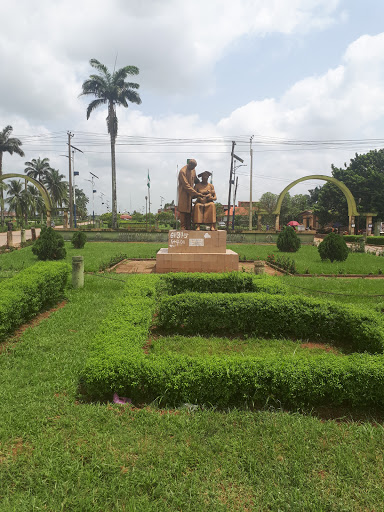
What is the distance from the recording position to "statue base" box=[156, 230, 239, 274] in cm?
932

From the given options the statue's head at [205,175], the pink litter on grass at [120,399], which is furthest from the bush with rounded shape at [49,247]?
the pink litter on grass at [120,399]

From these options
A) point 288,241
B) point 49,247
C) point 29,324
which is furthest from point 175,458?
point 288,241

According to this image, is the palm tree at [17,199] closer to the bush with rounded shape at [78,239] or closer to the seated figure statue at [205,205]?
the bush with rounded shape at [78,239]

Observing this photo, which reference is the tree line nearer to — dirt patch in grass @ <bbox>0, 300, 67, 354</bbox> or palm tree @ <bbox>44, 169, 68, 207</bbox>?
palm tree @ <bbox>44, 169, 68, 207</bbox>

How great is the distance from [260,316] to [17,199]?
4267cm

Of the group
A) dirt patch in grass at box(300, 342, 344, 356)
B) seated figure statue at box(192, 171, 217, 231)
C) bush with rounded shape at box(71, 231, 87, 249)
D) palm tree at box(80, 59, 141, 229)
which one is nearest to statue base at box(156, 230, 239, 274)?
seated figure statue at box(192, 171, 217, 231)

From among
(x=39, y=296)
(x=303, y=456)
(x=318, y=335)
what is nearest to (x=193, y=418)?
(x=303, y=456)

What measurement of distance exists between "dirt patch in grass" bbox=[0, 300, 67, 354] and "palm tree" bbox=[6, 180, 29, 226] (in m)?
38.7

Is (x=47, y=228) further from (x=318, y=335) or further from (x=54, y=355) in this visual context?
(x=318, y=335)

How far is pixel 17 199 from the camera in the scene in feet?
129

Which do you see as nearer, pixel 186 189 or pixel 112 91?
pixel 186 189

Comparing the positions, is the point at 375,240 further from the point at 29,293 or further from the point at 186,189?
the point at 29,293

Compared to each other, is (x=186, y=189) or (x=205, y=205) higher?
(x=186, y=189)

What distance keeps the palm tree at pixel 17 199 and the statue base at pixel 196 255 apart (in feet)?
121
